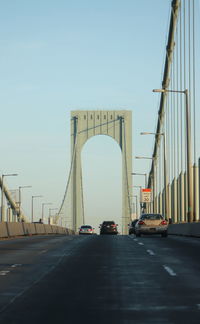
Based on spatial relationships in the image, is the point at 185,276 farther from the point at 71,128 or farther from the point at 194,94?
the point at 71,128

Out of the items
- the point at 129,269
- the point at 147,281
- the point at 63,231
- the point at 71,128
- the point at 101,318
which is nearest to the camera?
the point at 101,318

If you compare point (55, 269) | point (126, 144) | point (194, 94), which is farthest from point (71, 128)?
point (55, 269)

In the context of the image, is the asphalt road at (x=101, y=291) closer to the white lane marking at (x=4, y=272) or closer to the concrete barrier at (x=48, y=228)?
the white lane marking at (x=4, y=272)

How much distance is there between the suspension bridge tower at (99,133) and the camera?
135125 millimetres

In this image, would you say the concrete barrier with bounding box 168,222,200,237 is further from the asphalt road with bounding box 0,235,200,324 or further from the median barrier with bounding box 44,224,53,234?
the asphalt road with bounding box 0,235,200,324

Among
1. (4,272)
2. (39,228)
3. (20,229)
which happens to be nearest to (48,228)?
(39,228)

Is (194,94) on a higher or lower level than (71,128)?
lower

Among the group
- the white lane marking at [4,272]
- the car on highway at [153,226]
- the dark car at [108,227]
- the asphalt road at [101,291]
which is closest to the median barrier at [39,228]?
the dark car at [108,227]

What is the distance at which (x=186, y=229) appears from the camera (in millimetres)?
43375

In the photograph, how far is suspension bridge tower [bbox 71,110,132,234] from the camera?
5320 inches

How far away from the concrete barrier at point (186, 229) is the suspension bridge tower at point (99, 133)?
8254 centimetres

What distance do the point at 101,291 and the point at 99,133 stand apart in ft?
419

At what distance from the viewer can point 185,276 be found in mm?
14086

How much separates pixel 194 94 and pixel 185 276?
37.1 m
